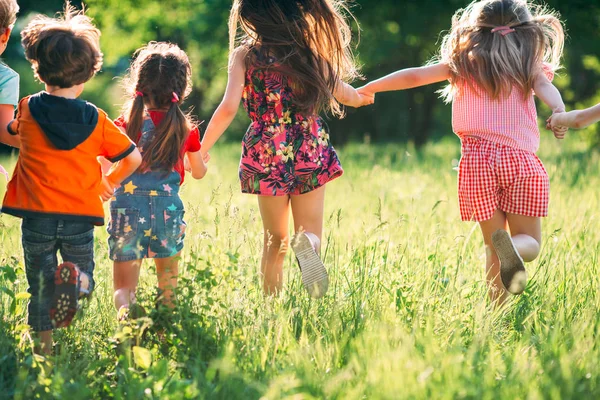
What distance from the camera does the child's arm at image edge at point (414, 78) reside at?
4133 millimetres

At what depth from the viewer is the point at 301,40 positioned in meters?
3.95

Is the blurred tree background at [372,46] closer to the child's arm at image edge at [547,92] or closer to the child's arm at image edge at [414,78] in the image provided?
the child's arm at image edge at [414,78]

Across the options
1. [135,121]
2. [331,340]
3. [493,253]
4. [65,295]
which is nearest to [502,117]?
[493,253]

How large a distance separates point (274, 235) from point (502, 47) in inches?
60.3

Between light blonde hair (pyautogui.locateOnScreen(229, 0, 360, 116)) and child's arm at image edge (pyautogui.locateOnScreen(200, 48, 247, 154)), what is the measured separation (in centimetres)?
6

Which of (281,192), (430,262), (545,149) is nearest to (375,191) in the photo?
(430,262)

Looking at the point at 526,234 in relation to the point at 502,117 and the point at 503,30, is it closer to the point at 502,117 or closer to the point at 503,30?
the point at 502,117

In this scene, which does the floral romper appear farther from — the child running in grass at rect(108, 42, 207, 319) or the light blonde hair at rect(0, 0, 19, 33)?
the light blonde hair at rect(0, 0, 19, 33)

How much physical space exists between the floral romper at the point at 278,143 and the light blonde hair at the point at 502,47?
0.79 m

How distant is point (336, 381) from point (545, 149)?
1273 cm

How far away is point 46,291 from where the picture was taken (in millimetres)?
3242

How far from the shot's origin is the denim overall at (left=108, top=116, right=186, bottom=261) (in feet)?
11.8

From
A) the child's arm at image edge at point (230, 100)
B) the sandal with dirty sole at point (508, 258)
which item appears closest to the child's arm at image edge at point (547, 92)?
the sandal with dirty sole at point (508, 258)

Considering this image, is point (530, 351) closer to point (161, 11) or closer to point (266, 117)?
point (266, 117)
